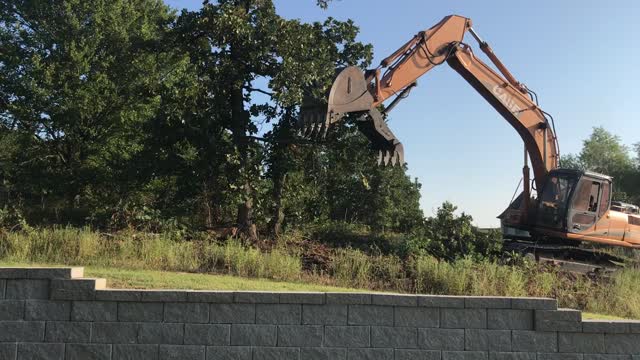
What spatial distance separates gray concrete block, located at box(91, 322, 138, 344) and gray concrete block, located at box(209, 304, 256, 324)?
0.84 metres

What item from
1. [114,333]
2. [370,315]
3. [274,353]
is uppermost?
[370,315]

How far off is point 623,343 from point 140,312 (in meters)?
5.01

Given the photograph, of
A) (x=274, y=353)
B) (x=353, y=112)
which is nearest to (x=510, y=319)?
(x=274, y=353)

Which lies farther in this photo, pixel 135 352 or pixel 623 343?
pixel 135 352

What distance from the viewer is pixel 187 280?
8156mm

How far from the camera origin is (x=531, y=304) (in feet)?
19.0

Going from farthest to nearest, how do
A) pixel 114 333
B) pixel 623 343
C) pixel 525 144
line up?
pixel 525 144
pixel 114 333
pixel 623 343

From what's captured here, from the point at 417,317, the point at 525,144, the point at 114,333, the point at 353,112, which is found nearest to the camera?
the point at 417,317

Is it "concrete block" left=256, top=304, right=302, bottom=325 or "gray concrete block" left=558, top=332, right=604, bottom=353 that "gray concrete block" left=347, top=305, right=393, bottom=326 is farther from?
"gray concrete block" left=558, top=332, right=604, bottom=353

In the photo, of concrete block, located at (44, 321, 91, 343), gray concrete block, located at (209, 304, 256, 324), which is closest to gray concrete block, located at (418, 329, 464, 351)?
gray concrete block, located at (209, 304, 256, 324)

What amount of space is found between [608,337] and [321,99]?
23.2 feet

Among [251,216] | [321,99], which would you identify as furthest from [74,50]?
[321,99]

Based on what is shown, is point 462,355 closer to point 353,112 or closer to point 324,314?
point 324,314

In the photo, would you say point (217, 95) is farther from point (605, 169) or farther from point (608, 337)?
point (605, 169)
